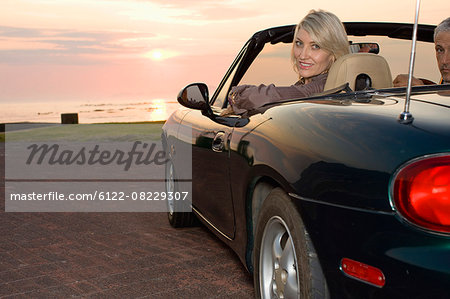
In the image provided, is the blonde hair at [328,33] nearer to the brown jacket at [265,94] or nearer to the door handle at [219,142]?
the brown jacket at [265,94]

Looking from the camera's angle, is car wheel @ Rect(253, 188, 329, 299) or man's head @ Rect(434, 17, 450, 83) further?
man's head @ Rect(434, 17, 450, 83)

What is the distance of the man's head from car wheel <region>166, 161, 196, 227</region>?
2497 millimetres

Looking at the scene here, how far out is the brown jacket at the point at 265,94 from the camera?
3.47 m

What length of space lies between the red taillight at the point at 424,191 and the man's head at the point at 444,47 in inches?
75.7

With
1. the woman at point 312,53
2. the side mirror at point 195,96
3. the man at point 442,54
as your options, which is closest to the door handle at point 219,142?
the woman at point 312,53

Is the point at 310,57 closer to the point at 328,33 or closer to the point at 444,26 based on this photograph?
the point at 328,33

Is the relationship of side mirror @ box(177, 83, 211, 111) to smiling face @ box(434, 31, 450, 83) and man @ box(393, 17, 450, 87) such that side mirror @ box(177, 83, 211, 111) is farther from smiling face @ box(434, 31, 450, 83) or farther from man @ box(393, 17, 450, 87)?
smiling face @ box(434, 31, 450, 83)

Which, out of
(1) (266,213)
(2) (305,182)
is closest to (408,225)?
(2) (305,182)

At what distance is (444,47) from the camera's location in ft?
12.3

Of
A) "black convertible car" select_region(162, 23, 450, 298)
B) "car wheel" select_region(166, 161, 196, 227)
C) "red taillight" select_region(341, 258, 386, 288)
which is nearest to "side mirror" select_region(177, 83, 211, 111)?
"black convertible car" select_region(162, 23, 450, 298)

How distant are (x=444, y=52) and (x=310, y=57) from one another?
2.64ft

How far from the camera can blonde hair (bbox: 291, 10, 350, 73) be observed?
12.4 feet

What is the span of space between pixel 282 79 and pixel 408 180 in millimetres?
2163

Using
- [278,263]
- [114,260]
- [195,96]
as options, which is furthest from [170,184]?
[278,263]
